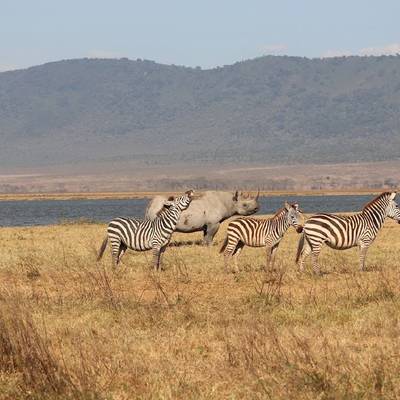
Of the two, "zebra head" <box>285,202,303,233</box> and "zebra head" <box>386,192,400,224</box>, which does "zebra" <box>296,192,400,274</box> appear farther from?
"zebra head" <box>386,192,400,224</box>

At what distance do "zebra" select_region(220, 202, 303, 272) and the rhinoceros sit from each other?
7764 mm

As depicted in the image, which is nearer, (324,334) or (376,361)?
(376,361)

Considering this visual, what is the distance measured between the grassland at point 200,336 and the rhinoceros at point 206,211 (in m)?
8.87

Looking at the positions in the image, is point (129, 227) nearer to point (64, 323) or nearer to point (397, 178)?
point (64, 323)

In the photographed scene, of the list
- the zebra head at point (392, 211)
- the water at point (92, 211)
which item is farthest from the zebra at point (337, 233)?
the water at point (92, 211)

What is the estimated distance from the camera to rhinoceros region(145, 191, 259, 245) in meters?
27.7

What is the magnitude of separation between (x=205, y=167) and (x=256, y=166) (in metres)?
9.98

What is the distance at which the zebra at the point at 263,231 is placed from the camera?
18.6 meters

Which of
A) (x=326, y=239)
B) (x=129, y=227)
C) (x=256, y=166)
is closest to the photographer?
(x=326, y=239)

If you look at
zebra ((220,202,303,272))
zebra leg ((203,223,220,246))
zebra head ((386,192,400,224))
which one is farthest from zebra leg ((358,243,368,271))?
zebra leg ((203,223,220,246))

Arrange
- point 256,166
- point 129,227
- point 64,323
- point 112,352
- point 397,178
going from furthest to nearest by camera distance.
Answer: point 256,166 → point 397,178 → point 129,227 → point 64,323 → point 112,352

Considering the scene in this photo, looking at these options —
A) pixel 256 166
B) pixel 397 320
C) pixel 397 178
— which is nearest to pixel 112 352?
pixel 397 320

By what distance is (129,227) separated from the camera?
19516 millimetres

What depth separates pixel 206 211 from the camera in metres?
28.2
